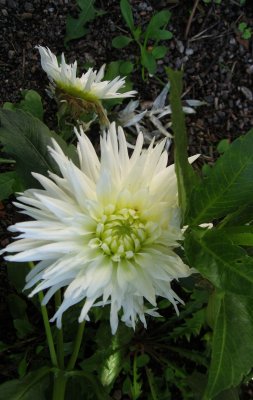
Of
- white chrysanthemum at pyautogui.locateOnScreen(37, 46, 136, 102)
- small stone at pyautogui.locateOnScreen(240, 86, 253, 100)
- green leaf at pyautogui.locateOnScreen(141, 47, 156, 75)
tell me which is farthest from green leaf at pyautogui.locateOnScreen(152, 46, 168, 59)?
white chrysanthemum at pyautogui.locateOnScreen(37, 46, 136, 102)

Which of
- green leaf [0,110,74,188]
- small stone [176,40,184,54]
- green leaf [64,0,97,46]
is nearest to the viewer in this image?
green leaf [0,110,74,188]

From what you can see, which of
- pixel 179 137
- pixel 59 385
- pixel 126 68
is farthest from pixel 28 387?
pixel 126 68

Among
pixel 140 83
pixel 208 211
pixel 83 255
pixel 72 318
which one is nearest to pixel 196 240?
pixel 208 211

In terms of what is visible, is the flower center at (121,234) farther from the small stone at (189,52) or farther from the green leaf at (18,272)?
the small stone at (189,52)

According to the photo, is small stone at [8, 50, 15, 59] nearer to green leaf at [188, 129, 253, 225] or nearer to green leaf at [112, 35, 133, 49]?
green leaf at [112, 35, 133, 49]

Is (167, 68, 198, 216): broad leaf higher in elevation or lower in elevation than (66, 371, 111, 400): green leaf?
higher

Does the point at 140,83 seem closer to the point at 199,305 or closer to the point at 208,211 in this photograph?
Answer: the point at 199,305

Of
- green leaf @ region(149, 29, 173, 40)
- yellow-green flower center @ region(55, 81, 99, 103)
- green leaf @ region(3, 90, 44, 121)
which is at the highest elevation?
green leaf @ region(149, 29, 173, 40)
